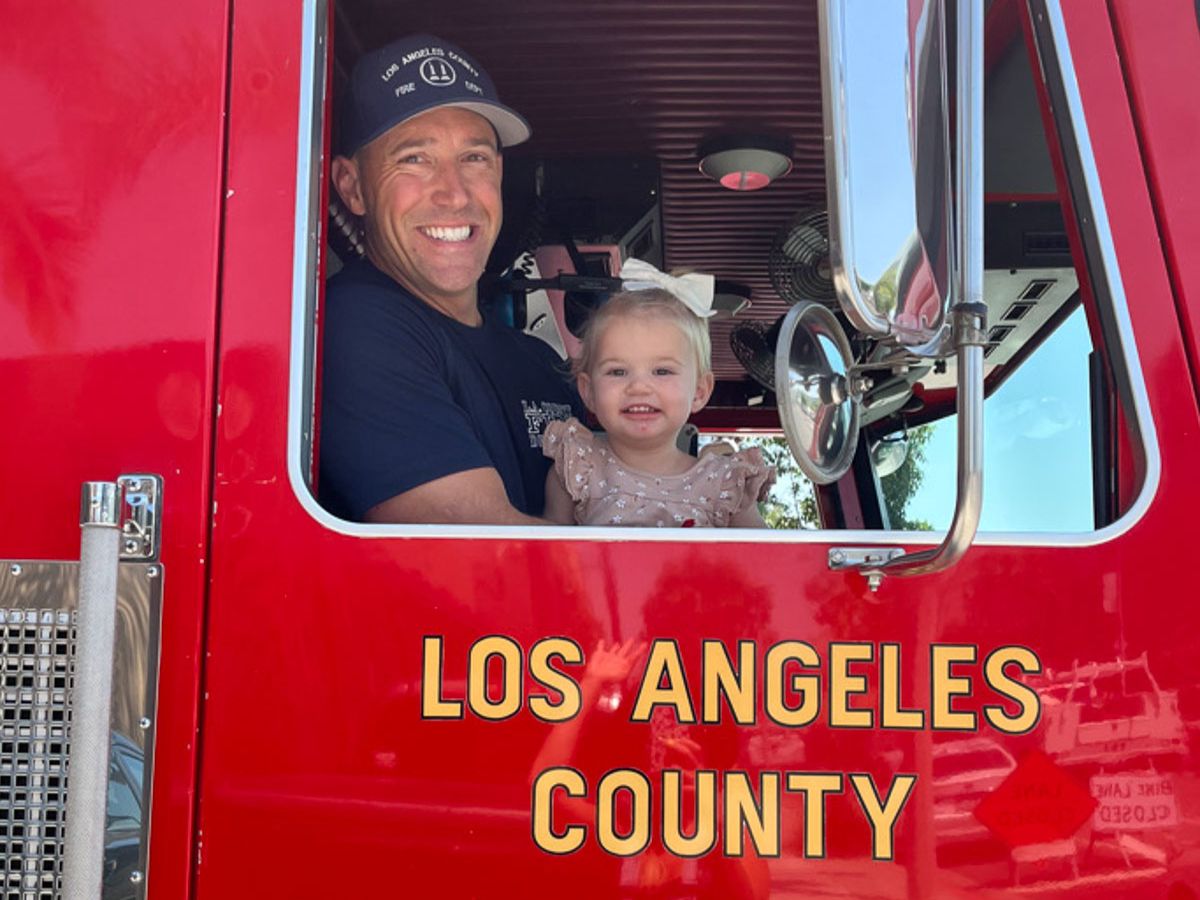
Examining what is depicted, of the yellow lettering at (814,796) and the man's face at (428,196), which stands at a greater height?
the man's face at (428,196)

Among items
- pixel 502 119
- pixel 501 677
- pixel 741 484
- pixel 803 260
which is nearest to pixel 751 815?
pixel 501 677

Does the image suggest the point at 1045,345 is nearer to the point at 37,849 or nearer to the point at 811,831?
the point at 811,831

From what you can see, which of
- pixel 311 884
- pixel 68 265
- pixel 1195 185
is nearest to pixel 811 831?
pixel 311 884

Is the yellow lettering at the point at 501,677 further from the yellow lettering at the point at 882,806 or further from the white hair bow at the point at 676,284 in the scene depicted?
the white hair bow at the point at 676,284

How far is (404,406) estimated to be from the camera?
1.70 meters

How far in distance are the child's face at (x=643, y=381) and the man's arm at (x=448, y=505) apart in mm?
385

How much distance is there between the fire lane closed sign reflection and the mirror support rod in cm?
36

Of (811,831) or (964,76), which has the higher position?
(964,76)

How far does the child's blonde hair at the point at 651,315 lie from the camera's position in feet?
6.75

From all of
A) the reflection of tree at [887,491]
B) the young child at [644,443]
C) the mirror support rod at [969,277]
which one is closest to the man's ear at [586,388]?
the young child at [644,443]

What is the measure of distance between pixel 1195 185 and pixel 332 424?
1081 mm

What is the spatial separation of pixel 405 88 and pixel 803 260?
982 millimetres

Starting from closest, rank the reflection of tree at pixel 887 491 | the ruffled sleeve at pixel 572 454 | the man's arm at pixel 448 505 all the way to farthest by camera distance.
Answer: the man's arm at pixel 448 505 → the ruffled sleeve at pixel 572 454 → the reflection of tree at pixel 887 491

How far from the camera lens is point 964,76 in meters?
1.23
